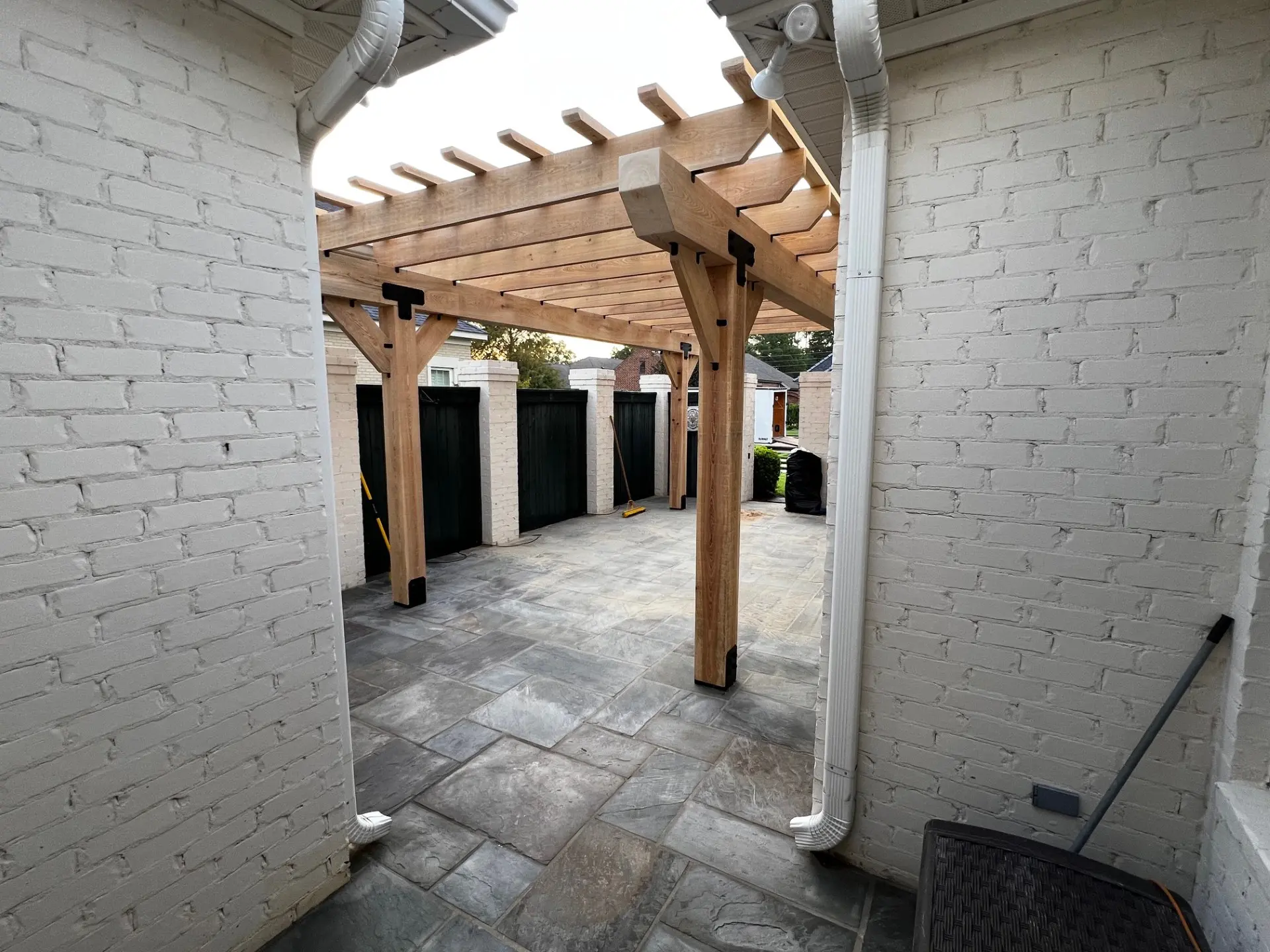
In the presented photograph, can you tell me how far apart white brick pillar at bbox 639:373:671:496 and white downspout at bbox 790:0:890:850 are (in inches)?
314

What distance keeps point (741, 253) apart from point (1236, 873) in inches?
118

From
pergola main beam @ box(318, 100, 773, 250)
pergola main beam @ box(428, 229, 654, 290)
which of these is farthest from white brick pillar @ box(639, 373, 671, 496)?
pergola main beam @ box(318, 100, 773, 250)

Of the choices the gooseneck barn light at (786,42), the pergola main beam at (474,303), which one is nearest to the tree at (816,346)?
the pergola main beam at (474,303)

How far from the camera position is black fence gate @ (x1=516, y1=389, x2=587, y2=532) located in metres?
7.55

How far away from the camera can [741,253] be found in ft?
10.7

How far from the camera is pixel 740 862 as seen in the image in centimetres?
220

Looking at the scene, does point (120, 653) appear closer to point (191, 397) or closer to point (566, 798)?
point (191, 397)

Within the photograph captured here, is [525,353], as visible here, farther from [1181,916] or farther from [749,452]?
[1181,916]

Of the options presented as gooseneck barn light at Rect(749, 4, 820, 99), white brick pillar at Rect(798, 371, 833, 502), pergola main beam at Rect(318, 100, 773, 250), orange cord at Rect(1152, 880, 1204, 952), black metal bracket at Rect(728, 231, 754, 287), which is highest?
pergola main beam at Rect(318, 100, 773, 250)

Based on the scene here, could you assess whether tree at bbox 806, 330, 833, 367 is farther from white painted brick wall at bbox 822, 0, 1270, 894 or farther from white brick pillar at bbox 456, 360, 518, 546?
white painted brick wall at bbox 822, 0, 1270, 894

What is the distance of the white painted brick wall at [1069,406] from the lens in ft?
5.04

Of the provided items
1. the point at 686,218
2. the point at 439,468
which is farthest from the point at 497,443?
the point at 686,218

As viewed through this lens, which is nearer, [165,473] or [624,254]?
[165,473]

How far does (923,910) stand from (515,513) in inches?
231
